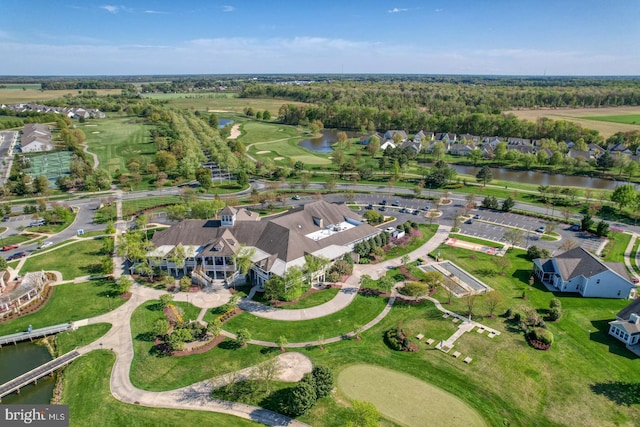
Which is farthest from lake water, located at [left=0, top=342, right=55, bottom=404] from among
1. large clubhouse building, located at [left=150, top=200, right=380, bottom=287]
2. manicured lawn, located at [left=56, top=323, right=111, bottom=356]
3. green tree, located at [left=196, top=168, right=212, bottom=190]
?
green tree, located at [left=196, top=168, right=212, bottom=190]

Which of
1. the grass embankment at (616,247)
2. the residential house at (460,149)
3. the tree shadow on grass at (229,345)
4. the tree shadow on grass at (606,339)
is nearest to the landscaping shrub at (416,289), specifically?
the tree shadow on grass at (606,339)

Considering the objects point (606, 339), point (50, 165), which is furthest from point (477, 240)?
point (50, 165)

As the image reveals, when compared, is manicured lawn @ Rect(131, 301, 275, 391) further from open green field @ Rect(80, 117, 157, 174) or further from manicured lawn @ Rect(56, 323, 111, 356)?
open green field @ Rect(80, 117, 157, 174)

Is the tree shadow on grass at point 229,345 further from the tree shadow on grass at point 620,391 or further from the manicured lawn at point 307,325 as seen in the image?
the tree shadow on grass at point 620,391

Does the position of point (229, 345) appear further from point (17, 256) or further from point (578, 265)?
point (578, 265)

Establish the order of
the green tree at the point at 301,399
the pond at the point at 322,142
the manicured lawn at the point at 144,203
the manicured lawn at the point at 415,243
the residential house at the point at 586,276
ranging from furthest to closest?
1. the pond at the point at 322,142
2. the manicured lawn at the point at 144,203
3. the manicured lawn at the point at 415,243
4. the residential house at the point at 586,276
5. the green tree at the point at 301,399

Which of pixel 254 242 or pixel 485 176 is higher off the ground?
pixel 485 176

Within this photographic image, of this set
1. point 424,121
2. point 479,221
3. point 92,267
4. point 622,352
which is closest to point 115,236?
point 92,267
